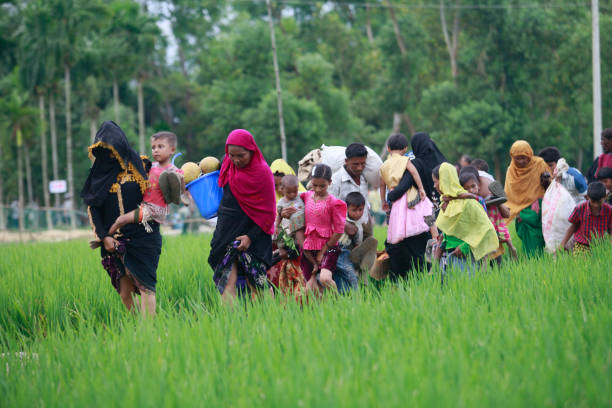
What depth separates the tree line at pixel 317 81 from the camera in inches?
1098

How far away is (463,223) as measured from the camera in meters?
5.78

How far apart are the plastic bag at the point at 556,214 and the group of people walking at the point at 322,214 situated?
8.0 inches

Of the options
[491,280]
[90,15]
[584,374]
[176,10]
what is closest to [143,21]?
[90,15]

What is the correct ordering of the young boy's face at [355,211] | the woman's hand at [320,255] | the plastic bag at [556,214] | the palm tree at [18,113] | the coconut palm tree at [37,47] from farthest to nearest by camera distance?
the palm tree at [18,113] → the coconut palm tree at [37,47] → the plastic bag at [556,214] → the young boy's face at [355,211] → the woman's hand at [320,255]

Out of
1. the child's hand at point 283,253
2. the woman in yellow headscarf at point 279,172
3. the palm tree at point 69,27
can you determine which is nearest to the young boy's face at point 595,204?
the woman in yellow headscarf at point 279,172

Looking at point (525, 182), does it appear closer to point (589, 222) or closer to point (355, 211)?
point (589, 222)

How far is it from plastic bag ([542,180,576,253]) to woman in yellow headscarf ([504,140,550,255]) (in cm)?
37

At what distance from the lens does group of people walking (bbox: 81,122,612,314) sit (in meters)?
4.79

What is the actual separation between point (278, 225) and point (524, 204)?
3.21 metres

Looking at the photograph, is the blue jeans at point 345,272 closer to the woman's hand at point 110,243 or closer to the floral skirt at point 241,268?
the floral skirt at point 241,268

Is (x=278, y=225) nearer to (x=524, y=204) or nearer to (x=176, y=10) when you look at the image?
(x=524, y=204)

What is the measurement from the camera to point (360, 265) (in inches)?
228

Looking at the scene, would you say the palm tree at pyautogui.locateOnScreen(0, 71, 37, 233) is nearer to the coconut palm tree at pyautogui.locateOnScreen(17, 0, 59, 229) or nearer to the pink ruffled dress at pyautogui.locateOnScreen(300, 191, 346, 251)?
the coconut palm tree at pyautogui.locateOnScreen(17, 0, 59, 229)

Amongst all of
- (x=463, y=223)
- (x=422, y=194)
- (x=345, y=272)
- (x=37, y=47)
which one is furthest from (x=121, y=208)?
(x=37, y=47)
